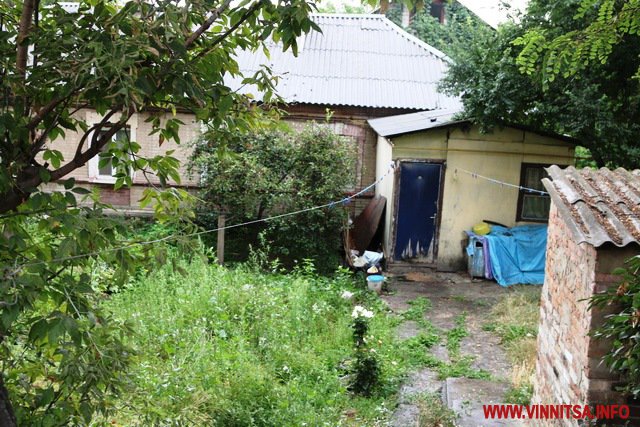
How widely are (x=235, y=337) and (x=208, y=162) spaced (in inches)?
194

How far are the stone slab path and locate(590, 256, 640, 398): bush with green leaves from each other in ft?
7.61

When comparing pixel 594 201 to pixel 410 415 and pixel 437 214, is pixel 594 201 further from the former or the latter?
pixel 437 214

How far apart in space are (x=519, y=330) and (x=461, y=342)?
829 mm

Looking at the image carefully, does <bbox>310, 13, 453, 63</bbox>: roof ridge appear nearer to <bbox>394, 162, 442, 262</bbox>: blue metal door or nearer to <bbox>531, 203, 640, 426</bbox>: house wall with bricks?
<bbox>394, 162, 442, 262</bbox>: blue metal door

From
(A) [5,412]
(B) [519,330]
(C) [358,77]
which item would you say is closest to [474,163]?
(B) [519,330]

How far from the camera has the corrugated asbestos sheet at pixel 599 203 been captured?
355 cm

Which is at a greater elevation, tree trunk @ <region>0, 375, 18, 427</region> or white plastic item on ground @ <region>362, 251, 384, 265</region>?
tree trunk @ <region>0, 375, 18, 427</region>

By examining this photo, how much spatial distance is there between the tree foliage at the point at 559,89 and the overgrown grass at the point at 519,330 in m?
2.87

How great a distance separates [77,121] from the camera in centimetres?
270

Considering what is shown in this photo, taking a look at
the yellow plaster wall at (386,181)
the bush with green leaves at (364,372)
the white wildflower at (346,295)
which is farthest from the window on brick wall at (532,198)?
the bush with green leaves at (364,372)

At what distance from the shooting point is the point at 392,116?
14.4m

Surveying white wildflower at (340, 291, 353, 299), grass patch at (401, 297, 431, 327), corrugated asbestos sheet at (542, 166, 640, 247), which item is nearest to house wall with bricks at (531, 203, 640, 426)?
corrugated asbestos sheet at (542, 166, 640, 247)

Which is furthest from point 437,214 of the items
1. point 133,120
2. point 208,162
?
point 133,120

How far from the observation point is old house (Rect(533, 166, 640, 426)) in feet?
11.8
